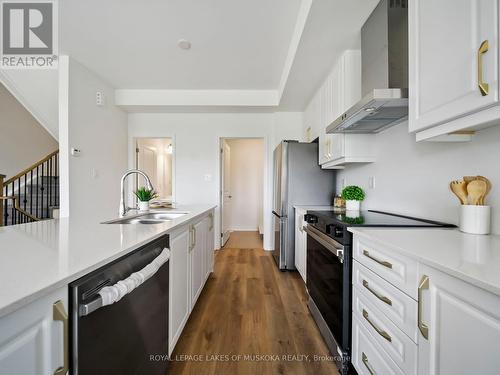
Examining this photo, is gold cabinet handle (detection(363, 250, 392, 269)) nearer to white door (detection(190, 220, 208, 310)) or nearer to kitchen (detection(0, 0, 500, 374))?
kitchen (detection(0, 0, 500, 374))

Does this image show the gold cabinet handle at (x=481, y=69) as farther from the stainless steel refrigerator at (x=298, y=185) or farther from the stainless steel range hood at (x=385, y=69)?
the stainless steel refrigerator at (x=298, y=185)

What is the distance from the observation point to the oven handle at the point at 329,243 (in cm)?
133

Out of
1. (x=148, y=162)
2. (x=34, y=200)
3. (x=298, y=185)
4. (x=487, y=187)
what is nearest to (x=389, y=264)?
(x=487, y=187)

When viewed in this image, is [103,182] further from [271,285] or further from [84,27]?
[271,285]

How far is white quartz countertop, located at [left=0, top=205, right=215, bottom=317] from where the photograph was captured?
513 millimetres

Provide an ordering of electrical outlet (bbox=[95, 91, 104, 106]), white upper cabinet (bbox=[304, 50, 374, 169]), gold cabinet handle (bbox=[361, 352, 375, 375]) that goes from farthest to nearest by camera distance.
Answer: electrical outlet (bbox=[95, 91, 104, 106]) → white upper cabinet (bbox=[304, 50, 374, 169]) → gold cabinet handle (bbox=[361, 352, 375, 375])

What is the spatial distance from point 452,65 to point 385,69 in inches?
26.8

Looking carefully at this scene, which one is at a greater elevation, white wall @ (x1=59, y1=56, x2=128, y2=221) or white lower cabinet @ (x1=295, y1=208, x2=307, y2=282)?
white wall @ (x1=59, y1=56, x2=128, y2=221)

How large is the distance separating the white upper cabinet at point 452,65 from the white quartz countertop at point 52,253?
140 cm

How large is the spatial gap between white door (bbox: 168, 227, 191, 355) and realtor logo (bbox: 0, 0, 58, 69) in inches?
95.2

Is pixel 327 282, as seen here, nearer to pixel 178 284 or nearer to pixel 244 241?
pixel 178 284

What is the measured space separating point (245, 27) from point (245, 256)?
3009mm

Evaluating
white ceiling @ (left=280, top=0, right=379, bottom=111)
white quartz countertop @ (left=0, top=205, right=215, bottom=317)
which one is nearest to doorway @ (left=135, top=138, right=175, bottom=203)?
white ceiling @ (left=280, top=0, right=379, bottom=111)

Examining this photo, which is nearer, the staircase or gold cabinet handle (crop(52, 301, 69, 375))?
gold cabinet handle (crop(52, 301, 69, 375))
